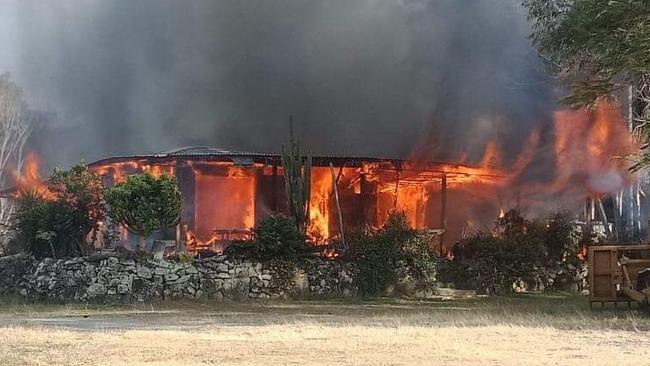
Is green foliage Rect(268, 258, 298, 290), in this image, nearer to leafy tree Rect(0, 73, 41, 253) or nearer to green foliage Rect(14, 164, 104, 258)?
green foliage Rect(14, 164, 104, 258)

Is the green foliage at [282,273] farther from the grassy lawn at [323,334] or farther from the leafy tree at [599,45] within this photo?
the leafy tree at [599,45]

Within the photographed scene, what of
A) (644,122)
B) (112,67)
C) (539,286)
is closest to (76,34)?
(112,67)

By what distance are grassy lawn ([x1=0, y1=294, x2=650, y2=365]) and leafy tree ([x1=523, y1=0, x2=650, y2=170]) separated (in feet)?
14.0

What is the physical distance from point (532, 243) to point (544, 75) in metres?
7.99

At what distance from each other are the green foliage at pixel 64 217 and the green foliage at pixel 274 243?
13.0 ft

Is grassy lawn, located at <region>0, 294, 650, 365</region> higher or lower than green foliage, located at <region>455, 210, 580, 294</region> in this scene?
lower

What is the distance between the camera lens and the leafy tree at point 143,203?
21797 millimetres

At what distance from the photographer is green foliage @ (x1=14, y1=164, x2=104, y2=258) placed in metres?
22.9

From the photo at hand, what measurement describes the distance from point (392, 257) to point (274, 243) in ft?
10.7

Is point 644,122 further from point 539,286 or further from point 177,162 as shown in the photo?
point 177,162

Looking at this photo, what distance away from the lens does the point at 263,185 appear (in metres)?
28.3

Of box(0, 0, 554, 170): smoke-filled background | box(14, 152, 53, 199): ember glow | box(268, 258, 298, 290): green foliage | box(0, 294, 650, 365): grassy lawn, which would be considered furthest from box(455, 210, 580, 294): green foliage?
box(14, 152, 53, 199): ember glow

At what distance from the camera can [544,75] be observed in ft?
99.6

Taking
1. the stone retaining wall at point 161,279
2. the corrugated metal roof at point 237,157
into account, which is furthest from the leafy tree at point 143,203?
the corrugated metal roof at point 237,157
